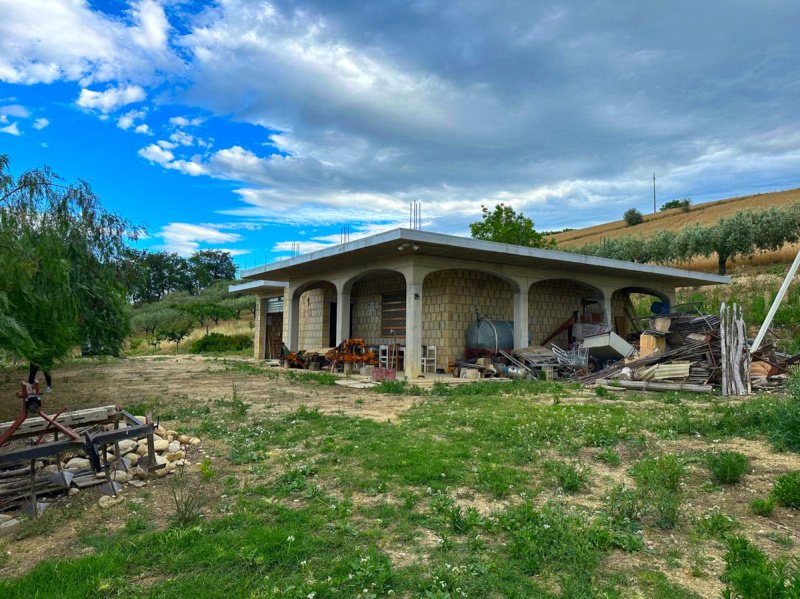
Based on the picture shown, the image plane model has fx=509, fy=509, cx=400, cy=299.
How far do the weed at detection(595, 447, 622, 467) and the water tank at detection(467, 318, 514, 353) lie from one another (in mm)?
10342

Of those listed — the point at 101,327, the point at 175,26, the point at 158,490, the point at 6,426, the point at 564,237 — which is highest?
the point at 564,237

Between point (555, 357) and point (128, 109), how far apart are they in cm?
1265

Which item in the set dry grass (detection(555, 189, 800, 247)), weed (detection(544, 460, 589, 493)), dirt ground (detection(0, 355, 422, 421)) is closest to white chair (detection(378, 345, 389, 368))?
dirt ground (detection(0, 355, 422, 421))

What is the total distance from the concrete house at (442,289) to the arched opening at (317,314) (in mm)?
45

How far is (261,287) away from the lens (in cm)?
2434

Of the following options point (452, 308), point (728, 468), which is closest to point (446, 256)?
point (452, 308)

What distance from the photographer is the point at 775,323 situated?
69.3ft

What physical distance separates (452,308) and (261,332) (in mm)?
12968

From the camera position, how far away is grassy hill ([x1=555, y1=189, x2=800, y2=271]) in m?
40.2

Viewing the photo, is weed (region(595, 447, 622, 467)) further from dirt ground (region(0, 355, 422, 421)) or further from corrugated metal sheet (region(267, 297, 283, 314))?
corrugated metal sheet (region(267, 297, 283, 314))

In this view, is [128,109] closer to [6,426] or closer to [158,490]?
[6,426]

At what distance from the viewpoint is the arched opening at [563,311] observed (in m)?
18.6

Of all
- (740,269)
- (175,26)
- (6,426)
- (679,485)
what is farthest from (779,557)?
(740,269)

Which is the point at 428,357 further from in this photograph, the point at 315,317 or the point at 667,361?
the point at 315,317
